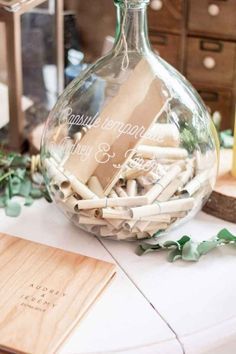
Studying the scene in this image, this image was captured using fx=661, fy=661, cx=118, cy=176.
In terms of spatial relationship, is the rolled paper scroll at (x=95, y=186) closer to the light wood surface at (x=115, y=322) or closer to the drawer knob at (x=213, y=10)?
the light wood surface at (x=115, y=322)

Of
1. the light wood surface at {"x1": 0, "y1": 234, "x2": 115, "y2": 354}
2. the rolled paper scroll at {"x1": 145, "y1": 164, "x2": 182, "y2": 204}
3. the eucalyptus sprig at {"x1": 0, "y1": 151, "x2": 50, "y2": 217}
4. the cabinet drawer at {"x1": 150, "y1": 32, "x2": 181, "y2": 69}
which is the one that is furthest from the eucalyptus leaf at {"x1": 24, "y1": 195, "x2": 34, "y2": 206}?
the cabinet drawer at {"x1": 150, "y1": 32, "x2": 181, "y2": 69}

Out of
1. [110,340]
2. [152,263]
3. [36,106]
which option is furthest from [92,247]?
[36,106]

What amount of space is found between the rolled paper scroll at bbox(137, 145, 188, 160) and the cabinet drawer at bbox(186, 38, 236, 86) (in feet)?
1.64

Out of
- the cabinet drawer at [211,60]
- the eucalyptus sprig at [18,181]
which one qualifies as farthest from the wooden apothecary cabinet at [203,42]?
the eucalyptus sprig at [18,181]

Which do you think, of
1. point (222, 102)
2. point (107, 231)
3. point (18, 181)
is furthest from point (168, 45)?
point (107, 231)

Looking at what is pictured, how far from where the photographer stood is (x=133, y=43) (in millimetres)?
877

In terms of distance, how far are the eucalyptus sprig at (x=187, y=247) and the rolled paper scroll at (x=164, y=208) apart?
4 centimetres

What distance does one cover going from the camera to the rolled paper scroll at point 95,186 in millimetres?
856

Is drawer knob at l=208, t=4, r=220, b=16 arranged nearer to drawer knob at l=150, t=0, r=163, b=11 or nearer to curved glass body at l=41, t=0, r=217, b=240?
drawer knob at l=150, t=0, r=163, b=11

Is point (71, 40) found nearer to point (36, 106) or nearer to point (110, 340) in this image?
point (36, 106)

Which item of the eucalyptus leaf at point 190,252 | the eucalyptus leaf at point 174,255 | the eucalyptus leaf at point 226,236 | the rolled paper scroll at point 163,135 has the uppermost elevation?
the rolled paper scroll at point 163,135

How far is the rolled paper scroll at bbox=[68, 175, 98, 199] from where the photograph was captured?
0.85 meters

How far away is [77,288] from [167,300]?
105mm

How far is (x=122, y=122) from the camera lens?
2.81 feet
